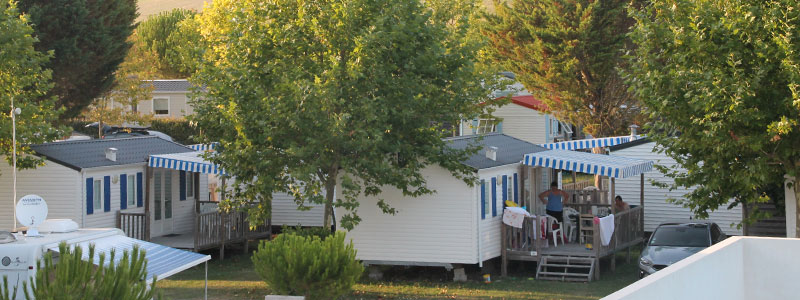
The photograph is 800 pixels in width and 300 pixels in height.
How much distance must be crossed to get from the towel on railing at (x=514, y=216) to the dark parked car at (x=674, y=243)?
259 centimetres

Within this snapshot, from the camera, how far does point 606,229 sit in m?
19.9

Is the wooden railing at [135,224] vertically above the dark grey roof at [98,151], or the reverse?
the dark grey roof at [98,151]

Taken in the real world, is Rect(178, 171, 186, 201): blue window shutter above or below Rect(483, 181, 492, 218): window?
above

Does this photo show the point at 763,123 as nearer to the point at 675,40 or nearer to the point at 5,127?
the point at 675,40

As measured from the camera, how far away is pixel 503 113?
40281 mm

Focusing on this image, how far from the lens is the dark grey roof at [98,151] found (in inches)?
791

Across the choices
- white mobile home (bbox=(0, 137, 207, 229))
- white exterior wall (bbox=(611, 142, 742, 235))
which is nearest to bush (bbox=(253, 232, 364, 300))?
white mobile home (bbox=(0, 137, 207, 229))

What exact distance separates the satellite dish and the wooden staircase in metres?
10.2

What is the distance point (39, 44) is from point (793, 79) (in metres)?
→ 26.0

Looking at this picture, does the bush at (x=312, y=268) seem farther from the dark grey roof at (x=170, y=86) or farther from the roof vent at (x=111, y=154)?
the dark grey roof at (x=170, y=86)

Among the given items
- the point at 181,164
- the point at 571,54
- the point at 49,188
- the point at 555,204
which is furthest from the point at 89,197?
the point at 571,54

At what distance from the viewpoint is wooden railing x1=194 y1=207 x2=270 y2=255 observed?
21.3 metres

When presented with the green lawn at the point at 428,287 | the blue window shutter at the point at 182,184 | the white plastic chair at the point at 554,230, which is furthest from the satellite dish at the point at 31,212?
the white plastic chair at the point at 554,230

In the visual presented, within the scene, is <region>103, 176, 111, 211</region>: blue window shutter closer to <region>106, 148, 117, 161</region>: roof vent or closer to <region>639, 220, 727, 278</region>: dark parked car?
<region>106, 148, 117, 161</region>: roof vent
